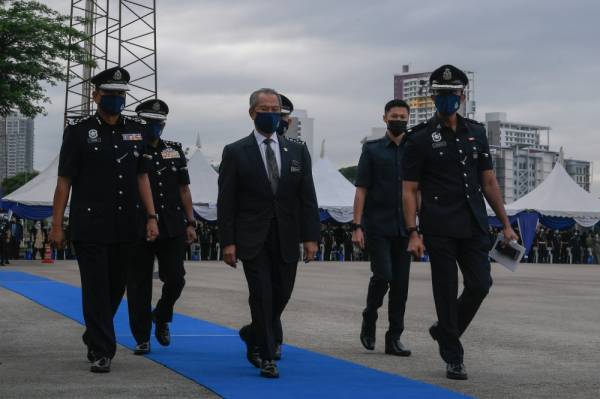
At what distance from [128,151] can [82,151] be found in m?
0.34

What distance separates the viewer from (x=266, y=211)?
7.37 m

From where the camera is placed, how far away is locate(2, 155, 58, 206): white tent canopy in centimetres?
3694

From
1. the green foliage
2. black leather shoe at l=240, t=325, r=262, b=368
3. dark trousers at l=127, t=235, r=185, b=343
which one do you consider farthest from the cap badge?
the green foliage

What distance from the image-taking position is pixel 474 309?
7.55 m

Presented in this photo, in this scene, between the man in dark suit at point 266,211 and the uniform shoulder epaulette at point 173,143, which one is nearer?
the man in dark suit at point 266,211

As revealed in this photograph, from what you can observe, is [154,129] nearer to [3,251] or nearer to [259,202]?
[259,202]

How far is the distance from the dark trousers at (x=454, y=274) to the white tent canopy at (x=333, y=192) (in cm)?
3353

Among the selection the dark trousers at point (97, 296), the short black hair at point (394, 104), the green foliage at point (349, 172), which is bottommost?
the dark trousers at point (97, 296)

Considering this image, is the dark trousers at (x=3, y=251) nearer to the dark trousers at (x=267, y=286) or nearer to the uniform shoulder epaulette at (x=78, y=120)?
the uniform shoulder epaulette at (x=78, y=120)

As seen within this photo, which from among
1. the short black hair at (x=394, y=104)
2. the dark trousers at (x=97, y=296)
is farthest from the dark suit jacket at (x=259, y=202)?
the short black hair at (x=394, y=104)

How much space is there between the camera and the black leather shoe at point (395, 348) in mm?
8790

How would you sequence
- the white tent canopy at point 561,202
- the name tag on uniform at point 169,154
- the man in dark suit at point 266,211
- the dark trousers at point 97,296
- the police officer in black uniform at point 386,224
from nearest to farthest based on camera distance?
the man in dark suit at point 266,211
the dark trousers at point 97,296
the police officer in black uniform at point 386,224
the name tag on uniform at point 169,154
the white tent canopy at point 561,202

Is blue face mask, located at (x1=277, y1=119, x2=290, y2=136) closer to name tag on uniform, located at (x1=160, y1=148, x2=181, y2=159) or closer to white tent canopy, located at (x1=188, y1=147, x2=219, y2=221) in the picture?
name tag on uniform, located at (x1=160, y1=148, x2=181, y2=159)

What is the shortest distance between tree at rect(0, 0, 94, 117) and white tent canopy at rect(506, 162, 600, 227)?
19266mm
